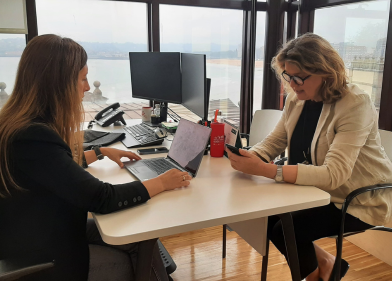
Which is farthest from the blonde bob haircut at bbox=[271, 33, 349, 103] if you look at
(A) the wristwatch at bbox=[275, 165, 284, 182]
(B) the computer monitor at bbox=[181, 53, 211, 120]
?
(B) the computer monitor at bbox=[181, 53, 211, 120]

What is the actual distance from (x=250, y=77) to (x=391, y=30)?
1.46m

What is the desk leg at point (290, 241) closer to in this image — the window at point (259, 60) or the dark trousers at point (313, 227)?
the dark trousers at point (313, 227)

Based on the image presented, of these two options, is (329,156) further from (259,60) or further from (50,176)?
(259,60)

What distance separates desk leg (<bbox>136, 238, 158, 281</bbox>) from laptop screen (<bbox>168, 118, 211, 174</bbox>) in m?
0.49

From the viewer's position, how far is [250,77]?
11.9 feet

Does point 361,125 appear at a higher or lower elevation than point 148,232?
higher

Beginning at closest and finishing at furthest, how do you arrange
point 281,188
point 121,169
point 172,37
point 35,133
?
point 35,133 < point 281,188 < point 121,169 < point 172,37

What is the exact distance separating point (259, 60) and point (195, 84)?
190cm

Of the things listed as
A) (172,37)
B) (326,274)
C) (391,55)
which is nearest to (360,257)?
(326,274)

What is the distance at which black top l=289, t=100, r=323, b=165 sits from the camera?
169 centimetres

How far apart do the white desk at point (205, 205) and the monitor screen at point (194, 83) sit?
0.56 metres

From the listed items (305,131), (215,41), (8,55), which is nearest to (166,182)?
(305,131)

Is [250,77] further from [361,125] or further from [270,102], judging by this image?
[361,125]

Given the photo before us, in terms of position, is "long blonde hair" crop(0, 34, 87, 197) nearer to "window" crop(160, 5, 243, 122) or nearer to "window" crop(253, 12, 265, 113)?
"window" crop(160, 5, 243, 122)
